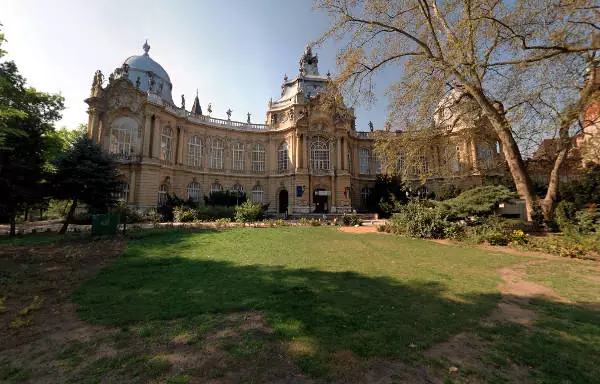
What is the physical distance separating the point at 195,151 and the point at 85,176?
62.5 ft

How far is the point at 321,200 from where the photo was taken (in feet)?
111

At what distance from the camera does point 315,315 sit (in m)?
3.83

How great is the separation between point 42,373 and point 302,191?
29.7m

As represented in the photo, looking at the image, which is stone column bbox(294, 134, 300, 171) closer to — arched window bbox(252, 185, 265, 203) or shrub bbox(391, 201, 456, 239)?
arched window bbox(252, 185, 265, 203)

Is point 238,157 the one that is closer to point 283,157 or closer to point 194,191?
point 283,157

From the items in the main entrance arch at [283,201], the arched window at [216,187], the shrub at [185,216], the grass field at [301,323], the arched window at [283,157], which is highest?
the arched window at [283,157]

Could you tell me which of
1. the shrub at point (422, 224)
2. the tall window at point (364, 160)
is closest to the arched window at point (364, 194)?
the tall window at point (364, 160)

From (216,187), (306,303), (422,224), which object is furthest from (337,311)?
(216,187)

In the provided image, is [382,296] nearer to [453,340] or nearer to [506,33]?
[453,340]

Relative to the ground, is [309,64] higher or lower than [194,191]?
higher

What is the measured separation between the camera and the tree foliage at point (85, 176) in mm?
13719

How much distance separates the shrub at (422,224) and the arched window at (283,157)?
22076 mm

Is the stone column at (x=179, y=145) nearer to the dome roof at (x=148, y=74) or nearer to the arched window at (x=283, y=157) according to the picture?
the dome roof at (x=148, y=74)

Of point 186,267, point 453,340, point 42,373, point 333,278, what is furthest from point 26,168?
point 453,340
